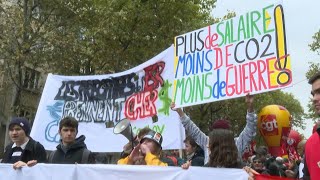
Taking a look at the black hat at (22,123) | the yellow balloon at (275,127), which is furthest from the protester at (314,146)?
the yellow balloon at (275,127)

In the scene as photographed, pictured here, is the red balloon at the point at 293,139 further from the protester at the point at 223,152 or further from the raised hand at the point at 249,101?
the protester at the point at 223,152

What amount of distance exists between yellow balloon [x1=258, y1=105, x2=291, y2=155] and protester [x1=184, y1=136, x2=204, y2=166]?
6.64 metres

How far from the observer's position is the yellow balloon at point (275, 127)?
11531mm

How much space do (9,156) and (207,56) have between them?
2.56 m

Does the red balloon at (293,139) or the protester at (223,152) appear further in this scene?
the red balloon at (293,139)

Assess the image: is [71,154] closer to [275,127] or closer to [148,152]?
[148,152]

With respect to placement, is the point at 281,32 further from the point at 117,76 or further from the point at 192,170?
the point at 117,76

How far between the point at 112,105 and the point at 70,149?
266cm

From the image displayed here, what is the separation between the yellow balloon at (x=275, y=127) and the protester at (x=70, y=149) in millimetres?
7669

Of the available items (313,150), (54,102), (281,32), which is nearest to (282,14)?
(281,32)

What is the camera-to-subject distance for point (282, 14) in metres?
4.91

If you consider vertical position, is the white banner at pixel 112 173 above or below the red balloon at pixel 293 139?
below

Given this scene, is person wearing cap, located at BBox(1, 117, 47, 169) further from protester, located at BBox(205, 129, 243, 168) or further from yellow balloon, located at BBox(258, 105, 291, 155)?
yellow balloon, located at BBox(258, 105, 291, 155)

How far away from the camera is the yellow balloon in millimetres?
11531
